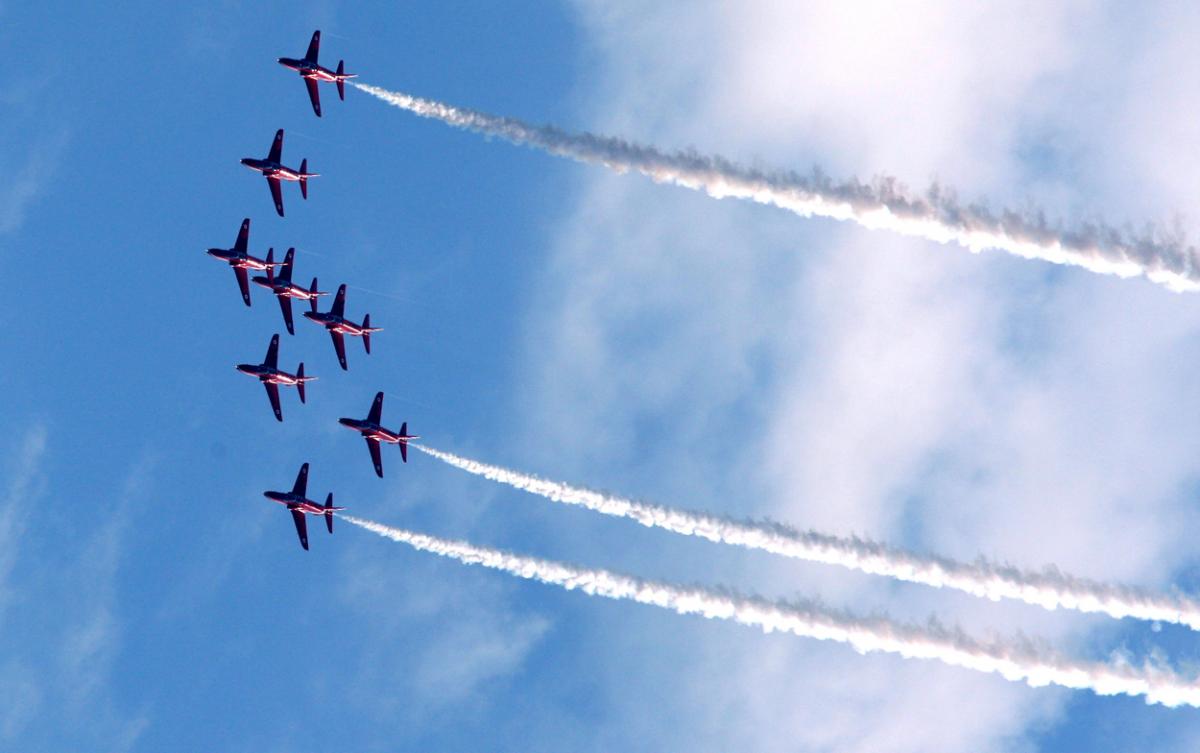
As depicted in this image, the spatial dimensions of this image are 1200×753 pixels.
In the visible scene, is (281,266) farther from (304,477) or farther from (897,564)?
(897,564)

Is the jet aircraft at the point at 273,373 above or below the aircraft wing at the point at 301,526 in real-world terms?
above

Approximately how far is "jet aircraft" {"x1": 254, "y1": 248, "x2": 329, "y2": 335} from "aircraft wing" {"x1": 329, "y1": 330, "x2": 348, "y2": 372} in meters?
→ 3.32

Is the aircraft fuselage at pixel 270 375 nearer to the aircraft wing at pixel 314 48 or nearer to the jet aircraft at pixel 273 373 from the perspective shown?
the jet aircraft at pixel 273 373

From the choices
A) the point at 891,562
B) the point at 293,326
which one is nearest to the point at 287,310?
the point at 293,326

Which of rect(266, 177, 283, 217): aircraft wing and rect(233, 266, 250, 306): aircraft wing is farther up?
rect(266, 177, 283, 217): aircraft wing

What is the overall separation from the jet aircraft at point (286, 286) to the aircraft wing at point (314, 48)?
13658mm

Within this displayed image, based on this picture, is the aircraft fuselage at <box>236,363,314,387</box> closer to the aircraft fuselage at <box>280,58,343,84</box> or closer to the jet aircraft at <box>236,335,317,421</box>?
the jet aircraft at <box>236,335,317,421</box>

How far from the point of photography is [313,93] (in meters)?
103

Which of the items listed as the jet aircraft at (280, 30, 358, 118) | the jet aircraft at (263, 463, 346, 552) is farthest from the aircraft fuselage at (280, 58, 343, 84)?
the jet aircraft at (263, 463, 346, 552)

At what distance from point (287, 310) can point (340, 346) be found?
4876 mm

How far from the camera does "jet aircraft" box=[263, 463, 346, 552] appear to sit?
10475 centimetres

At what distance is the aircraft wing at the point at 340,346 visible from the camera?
10819 centimetres

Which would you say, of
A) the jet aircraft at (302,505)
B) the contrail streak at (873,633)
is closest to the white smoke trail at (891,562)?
the contrail streak at (873,633)

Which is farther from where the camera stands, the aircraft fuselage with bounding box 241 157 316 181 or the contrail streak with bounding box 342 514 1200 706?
the aircraft fuselage with bounding box 241 157 316 181
